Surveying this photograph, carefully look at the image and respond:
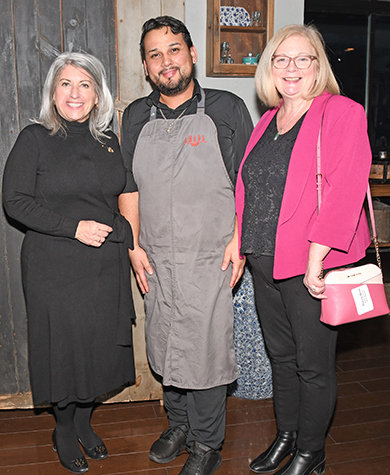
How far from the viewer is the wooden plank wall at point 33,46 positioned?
2.35 metres

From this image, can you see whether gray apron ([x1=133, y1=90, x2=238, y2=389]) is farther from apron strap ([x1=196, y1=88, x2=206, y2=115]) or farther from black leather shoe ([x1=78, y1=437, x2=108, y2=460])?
black leather shoe ([x1=78, y1=437, x2=108, y2=460])

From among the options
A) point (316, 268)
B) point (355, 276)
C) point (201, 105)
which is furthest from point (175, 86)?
point (355, 276)

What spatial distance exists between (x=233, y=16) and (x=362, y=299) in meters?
1.59

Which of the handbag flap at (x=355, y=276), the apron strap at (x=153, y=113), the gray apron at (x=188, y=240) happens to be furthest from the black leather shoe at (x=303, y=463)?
the apron strap at (x=153, y=113)

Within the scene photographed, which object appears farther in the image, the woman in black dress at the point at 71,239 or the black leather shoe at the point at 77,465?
the black leather shoe at the point at 77,465

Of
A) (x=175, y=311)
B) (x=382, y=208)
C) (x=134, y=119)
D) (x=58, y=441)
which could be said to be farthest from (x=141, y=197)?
(x=382, y=208)

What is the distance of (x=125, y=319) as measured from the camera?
223cm

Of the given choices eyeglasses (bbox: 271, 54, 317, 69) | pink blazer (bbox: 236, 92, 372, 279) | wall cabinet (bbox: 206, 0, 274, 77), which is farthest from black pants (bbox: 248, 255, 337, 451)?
wall cabinet (bbox: 206, 0, 274, 77)

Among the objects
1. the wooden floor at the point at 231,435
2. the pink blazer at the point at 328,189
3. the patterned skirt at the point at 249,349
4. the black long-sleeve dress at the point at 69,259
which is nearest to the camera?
the pink blazer at the point at 328,189

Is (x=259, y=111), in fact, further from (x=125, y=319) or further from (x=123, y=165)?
(x=125, y=319)

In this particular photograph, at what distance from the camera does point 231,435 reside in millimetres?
2496

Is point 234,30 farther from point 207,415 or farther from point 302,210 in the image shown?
point 207,415

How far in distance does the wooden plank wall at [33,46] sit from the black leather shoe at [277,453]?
1.55 meters

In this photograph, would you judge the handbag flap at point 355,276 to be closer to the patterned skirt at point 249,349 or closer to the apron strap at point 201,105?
the apron strap at point 201,105
